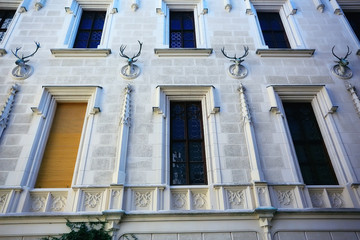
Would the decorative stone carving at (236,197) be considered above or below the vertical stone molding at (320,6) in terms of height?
below

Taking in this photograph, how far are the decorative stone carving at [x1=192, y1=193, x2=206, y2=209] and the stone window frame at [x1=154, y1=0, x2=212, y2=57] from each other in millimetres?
5070

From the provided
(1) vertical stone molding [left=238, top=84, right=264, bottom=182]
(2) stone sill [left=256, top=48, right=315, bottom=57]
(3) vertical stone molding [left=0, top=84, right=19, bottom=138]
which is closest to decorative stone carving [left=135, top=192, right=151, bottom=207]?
(1) vertical stone molding [left=238, top=84, right=264, bottom=182]

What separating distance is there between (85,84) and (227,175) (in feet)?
17.5

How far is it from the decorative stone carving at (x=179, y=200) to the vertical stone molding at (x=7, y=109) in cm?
515

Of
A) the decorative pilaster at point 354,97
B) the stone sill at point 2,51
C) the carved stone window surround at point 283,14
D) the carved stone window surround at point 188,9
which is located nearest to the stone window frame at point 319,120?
the decorative pilaster at point 354,97

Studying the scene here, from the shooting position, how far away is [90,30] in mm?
11062

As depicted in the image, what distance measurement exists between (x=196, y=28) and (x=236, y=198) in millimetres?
7098

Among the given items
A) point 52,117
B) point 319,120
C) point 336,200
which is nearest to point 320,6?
point 319,120

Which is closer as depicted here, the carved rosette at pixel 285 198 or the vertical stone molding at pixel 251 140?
the carved rosette at pixel 285 198

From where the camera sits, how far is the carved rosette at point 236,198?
6.53 metres

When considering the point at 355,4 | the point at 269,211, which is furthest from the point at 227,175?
the point at 355,4

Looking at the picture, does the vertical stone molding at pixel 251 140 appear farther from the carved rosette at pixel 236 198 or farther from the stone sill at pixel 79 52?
the stone sill at pixel 79 52

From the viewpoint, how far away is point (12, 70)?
9.05m

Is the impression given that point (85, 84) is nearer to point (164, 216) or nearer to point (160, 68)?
point (160, 68)
